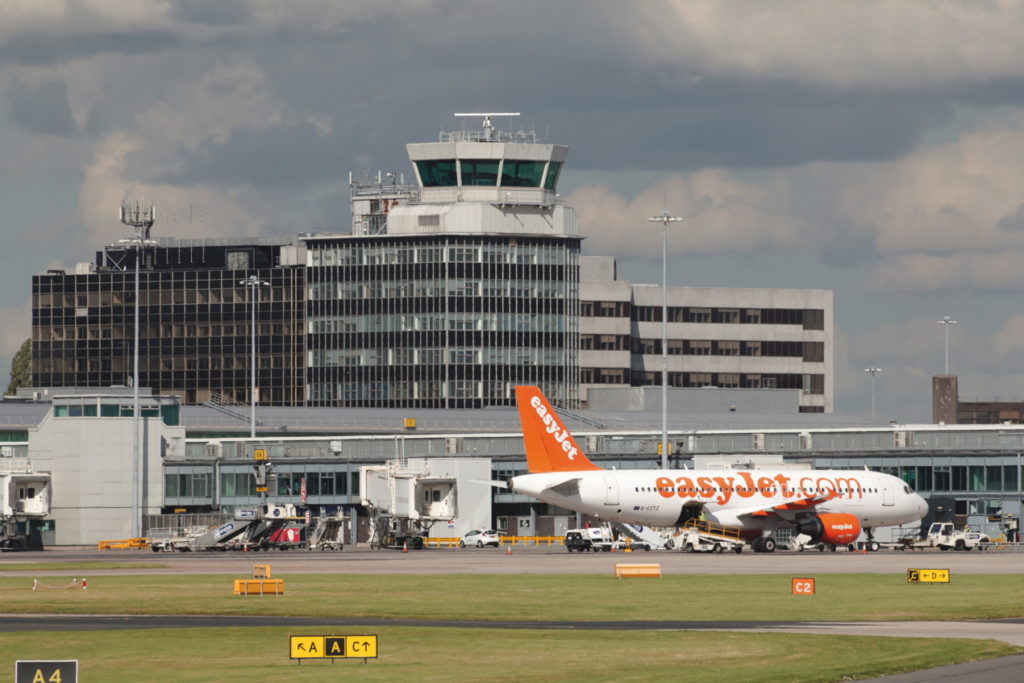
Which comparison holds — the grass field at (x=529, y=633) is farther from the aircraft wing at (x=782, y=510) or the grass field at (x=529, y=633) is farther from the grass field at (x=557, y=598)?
the aircraft wing at (x=782, y=510)

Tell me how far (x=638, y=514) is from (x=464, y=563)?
16622 millimetres

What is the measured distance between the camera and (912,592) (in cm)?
7456

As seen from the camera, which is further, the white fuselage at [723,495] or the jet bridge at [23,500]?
the jet bridge at [23,500]

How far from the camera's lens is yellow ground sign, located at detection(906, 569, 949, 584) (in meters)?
80.3

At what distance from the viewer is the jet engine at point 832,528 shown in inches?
4783

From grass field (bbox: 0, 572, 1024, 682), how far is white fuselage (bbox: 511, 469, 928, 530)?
2988 cm

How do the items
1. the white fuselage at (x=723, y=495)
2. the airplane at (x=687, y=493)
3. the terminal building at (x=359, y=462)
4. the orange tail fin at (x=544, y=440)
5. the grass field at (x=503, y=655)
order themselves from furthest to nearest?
the terminal building at (x=359, y=462), the orange tail fin at (x=544, y=440), the airplane at (x=687, y=493), the white fuselage at (x=723, y=495), the grass field at (x=503, y=655)

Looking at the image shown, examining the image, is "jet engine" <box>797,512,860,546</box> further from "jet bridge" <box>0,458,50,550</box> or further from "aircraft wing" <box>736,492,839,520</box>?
"jet bridge" <box>0,458,50,550</box>

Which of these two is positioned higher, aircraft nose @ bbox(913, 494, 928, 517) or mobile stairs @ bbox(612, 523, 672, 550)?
aircraft nose @ bbox(913, 494, 928, 517)

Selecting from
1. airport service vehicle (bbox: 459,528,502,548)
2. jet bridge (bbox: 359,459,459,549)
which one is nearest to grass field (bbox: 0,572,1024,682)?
jet bridge (bbox: 359,459,459,549)

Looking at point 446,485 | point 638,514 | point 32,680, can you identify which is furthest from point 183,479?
point 32,680

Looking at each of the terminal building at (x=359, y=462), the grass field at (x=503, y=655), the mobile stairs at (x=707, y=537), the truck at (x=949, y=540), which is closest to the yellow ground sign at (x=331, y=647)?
the grass field at (x=503, y=655)

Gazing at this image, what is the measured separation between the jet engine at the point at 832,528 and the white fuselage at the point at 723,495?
0.82 metres

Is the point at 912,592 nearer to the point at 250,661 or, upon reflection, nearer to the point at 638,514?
the point at 250,661
